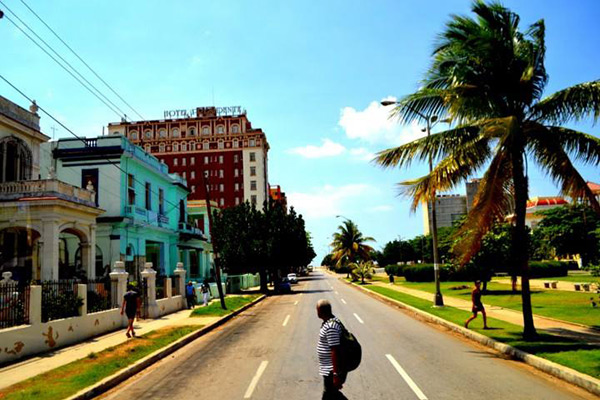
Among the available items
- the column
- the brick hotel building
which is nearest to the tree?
the column

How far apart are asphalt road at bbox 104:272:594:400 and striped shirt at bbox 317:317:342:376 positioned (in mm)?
2426

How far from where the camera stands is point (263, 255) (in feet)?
138

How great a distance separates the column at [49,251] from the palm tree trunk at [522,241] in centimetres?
1825

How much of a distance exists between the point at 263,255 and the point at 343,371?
37043mm

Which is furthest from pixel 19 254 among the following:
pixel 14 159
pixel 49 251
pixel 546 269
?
pixel 546 269

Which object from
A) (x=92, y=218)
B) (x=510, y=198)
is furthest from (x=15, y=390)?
(x=92, y=218)

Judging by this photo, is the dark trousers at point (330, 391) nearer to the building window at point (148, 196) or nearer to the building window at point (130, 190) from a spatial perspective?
the building window at point (130, 190)

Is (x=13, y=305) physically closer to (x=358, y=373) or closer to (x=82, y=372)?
(x=82, y=372)

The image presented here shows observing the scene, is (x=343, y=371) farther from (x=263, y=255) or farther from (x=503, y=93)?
(x=263, y=255)

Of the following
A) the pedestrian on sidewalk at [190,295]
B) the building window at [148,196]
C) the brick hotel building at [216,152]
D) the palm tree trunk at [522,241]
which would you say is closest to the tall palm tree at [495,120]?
the palm tree trunk at [522,241]

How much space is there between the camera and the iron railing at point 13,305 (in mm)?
11852

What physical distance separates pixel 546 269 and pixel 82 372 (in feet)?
173

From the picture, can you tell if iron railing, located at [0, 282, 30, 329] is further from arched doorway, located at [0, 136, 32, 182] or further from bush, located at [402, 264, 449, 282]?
bush, located at [402, 264, 449, 282]

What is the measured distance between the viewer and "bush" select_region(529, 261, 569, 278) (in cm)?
5125
